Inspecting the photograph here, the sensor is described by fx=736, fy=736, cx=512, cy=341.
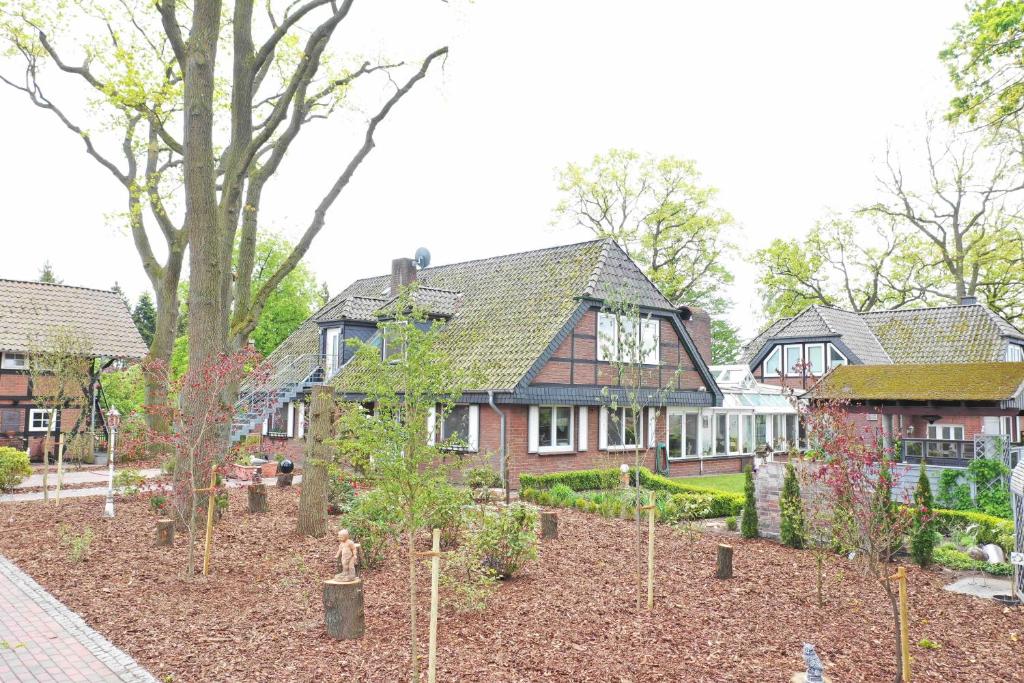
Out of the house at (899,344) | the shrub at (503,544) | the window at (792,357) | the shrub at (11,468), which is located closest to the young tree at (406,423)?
the shrub at (503,544)

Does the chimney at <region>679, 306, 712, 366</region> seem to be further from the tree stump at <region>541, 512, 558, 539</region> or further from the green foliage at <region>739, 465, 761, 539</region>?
the tree stump at <region>541, 512, 558, 539</region>

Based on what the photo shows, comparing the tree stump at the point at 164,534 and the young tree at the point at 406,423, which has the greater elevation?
the young tree at the point at 406,423

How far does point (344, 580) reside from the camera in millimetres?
8008

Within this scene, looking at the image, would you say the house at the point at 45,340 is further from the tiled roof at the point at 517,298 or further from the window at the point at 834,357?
the window at the point at 834,357

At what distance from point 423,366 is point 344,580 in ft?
9.37

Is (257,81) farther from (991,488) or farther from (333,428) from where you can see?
(991,488)

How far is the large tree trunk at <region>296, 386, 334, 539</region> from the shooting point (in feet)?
42.9

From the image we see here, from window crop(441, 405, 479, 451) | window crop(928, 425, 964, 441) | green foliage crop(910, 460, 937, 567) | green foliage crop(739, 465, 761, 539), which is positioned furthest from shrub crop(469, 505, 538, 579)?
window crop(928, 425, 964, 441)

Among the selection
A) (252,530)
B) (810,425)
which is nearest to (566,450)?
(252,530)

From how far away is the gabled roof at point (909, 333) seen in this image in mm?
33125

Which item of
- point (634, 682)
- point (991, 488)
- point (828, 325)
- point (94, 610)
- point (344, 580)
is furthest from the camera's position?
point (828, 325)

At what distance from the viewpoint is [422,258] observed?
32438mm

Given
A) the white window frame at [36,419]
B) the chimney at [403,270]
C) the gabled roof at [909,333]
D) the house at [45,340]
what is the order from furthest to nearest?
the gabled roof at [909,333] < the chimney at [403,270] < the white window frame at [36,419] < the house at [45,340]

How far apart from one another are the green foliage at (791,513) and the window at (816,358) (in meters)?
24.3
